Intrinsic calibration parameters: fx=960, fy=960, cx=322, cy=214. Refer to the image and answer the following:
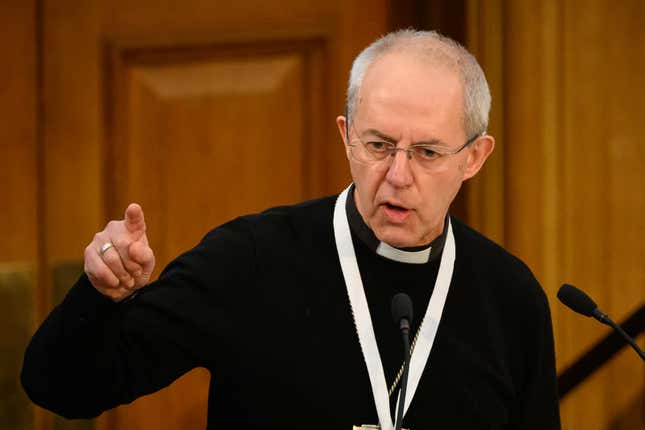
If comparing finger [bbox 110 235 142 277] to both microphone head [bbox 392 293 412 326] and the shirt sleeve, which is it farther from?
microphone head [bbox 392 293 412 326]

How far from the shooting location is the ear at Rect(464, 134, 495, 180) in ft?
7.08

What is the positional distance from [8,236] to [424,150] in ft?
6.05

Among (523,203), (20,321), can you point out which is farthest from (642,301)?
(20,321)

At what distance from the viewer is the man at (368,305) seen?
1962 millimetres

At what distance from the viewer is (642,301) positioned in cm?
291

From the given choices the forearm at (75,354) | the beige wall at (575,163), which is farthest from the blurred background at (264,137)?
the forearm at (75,354)

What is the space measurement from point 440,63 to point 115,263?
83cm

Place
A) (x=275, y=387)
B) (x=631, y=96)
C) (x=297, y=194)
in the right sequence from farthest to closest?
1. (x=297, y=194)
2. (x=631, y=96)
3. (x=275, y=387)

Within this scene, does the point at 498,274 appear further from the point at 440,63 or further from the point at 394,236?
the point at 440,63

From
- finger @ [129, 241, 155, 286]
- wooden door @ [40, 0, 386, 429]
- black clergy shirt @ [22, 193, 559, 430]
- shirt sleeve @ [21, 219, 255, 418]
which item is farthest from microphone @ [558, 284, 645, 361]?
wooden door @ [40, 0, 386, 429]

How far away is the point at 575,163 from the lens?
Answer: 293cm

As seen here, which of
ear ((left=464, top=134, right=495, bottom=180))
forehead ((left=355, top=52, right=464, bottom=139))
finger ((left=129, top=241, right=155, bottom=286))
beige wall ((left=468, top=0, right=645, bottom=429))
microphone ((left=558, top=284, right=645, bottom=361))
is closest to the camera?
finger ((left=129, top=241, right=155, bottom=286))

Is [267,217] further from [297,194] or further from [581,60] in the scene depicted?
[581,60]

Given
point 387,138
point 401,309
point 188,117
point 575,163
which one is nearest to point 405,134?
point 387,138
